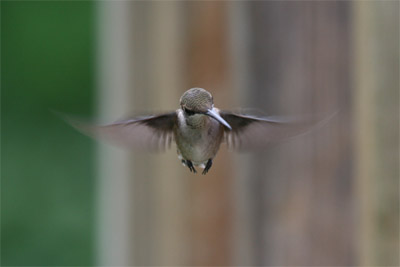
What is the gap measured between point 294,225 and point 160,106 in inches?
21.3

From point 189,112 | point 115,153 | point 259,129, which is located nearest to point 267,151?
point 259,129

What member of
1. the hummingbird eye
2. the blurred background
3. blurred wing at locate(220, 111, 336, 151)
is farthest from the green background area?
the hummingbird eye

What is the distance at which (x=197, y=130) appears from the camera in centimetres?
103

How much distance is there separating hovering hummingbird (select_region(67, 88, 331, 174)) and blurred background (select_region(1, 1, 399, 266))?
14 centimetres

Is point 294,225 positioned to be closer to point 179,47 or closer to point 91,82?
point 179,47

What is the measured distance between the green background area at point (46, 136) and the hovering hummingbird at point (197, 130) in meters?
1.85

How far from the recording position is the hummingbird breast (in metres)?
1.03

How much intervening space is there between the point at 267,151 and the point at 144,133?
31 cm

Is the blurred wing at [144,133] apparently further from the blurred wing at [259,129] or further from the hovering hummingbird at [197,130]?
the blurred wing at [259,129]

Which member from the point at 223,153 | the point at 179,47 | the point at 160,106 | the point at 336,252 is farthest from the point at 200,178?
the point at 336,252

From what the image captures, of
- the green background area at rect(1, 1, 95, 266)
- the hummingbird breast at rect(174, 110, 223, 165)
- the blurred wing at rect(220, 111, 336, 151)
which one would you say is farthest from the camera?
the green background area at rect(1, 1, 95, 266)

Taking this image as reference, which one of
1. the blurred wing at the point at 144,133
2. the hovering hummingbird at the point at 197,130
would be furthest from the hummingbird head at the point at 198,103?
the blurred wing at the point at 144,133

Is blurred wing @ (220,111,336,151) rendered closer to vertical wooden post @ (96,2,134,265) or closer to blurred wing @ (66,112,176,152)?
blurred wing @ (66,112,176,152)

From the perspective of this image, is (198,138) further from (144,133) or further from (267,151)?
(267,151)
